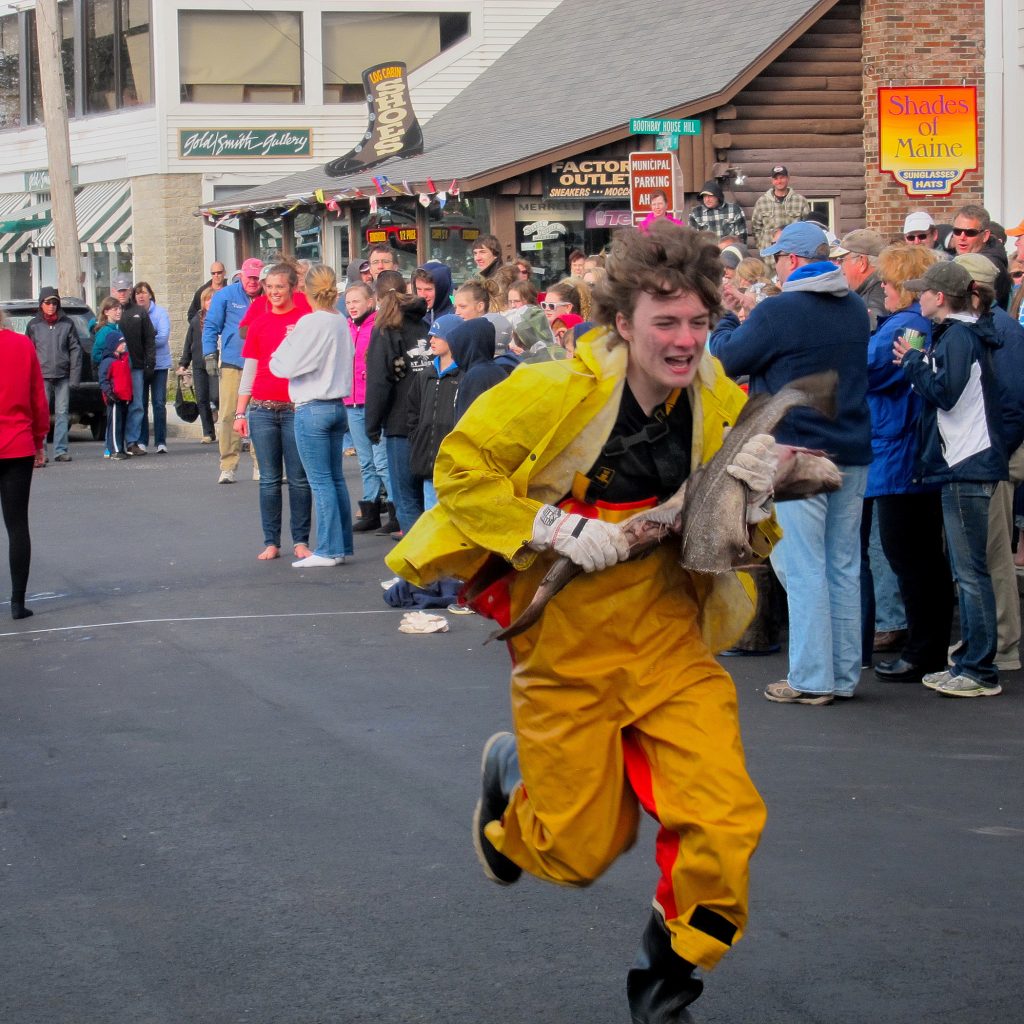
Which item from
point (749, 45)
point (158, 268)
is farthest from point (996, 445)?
point (158, 268)

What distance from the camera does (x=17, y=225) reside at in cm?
4184

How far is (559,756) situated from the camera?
4.37m

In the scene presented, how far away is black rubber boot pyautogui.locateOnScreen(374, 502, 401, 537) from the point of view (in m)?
14.3

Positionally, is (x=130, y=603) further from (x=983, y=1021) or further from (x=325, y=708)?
(x=983, y=1021)

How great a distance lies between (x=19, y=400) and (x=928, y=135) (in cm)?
1158

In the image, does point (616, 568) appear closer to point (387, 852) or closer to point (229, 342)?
point (387, 852)

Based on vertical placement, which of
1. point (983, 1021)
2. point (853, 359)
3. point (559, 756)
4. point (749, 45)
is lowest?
point (983, 1021)

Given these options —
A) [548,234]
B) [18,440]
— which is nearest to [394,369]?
[18,440]

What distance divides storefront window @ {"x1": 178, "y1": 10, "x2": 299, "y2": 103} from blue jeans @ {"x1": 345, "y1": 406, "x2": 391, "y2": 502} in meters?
24.0

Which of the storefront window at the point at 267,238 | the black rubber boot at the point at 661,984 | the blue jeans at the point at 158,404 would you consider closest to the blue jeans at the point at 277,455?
the black rubber boot at the point at 661,984

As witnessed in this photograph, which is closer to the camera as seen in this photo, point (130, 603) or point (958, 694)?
point (958, 694)

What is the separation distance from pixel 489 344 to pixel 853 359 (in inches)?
118

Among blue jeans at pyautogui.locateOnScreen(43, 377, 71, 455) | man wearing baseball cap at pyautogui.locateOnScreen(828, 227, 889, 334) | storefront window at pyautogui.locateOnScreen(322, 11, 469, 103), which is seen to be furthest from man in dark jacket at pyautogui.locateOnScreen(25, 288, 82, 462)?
storefront window at pyautogui.locateOnScreen(322, 11, 469, 103)

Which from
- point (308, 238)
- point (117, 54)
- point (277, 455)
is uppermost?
point (117, 54)
